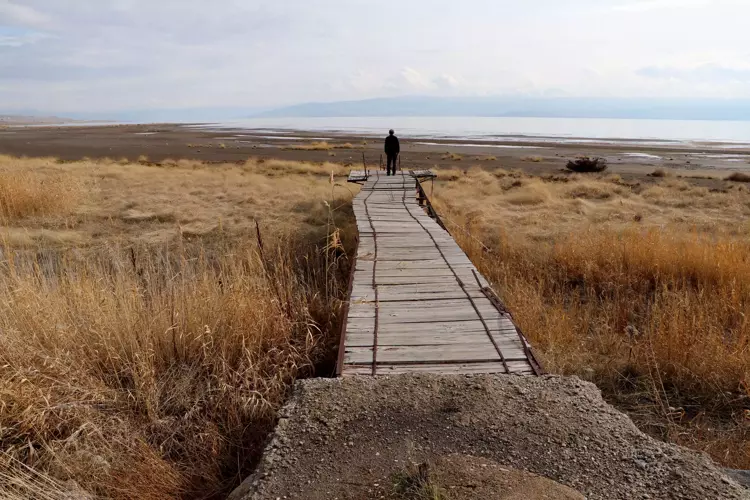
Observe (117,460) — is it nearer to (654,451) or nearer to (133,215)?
(654,451)

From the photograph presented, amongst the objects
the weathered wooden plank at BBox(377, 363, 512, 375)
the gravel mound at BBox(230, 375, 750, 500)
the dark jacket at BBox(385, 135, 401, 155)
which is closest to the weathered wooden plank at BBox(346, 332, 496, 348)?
the weathered wooden plank at BBox(377, 363, 512, 375)

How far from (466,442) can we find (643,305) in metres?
4.95

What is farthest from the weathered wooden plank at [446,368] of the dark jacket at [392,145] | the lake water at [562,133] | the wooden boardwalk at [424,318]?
the lake water at [562,133]

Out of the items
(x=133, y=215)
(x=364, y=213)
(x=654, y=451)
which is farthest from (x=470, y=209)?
(x=654, y=451)

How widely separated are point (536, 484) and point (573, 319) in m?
3.96

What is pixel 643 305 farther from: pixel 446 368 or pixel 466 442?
pixel 466 442

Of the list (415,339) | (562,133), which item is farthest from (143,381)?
(562,133)

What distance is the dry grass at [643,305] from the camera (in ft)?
13.9

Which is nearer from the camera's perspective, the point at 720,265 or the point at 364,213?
the point at 720,265

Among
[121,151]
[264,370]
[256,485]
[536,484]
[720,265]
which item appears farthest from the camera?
[121,151]

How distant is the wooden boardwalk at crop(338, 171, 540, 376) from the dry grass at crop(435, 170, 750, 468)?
87 centimetres

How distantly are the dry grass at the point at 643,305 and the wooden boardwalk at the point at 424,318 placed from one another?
868mm

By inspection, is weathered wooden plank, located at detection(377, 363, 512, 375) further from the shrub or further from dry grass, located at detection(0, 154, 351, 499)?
the shrub

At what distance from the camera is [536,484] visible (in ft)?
7.23
